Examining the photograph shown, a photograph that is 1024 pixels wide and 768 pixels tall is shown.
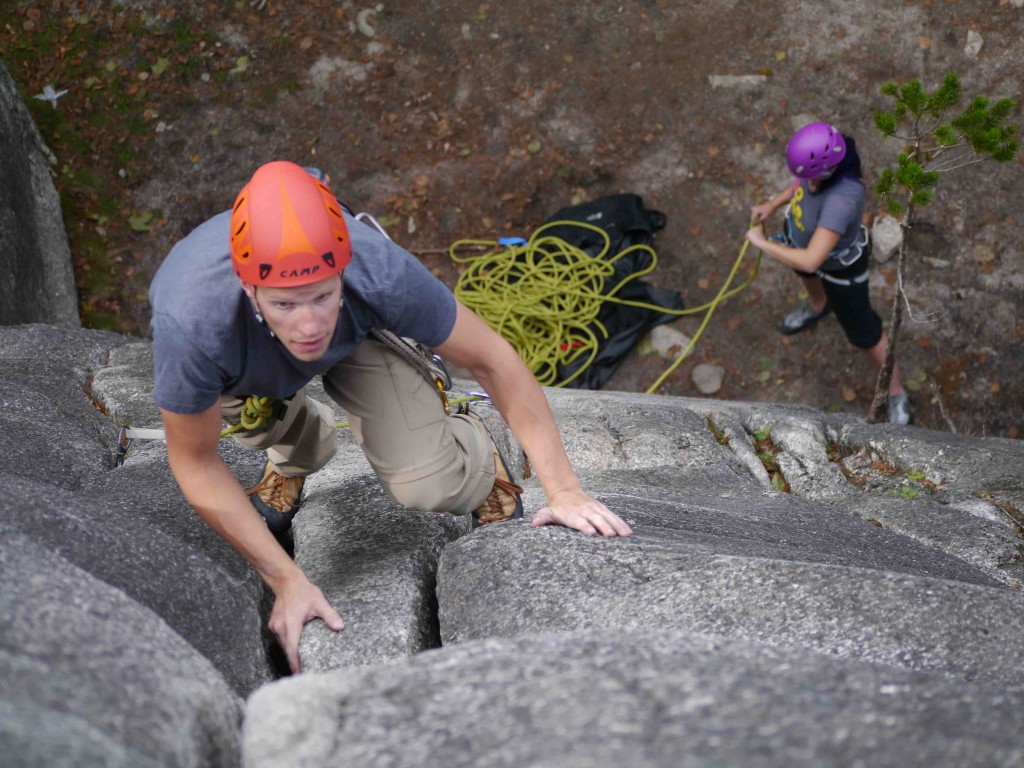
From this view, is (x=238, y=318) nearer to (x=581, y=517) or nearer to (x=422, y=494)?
(x=422, y=494)

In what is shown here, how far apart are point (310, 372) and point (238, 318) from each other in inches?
15.1

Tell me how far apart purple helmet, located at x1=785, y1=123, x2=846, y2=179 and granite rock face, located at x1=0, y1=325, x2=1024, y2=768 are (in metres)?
1.65

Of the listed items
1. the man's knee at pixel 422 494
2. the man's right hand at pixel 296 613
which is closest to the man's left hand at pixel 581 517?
the man's knee at pixel 422 494

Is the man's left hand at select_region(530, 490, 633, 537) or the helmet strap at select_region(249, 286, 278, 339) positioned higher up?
the helmet strap at select_region(249, 286, 278, 339)

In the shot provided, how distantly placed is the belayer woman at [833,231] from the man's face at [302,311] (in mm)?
3645

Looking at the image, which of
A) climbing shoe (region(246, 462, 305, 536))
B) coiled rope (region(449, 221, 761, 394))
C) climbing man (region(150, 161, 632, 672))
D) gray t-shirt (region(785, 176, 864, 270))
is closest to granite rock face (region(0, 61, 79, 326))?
coiled rope (region(449, 221, 761, 394))

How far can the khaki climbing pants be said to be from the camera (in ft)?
9.69

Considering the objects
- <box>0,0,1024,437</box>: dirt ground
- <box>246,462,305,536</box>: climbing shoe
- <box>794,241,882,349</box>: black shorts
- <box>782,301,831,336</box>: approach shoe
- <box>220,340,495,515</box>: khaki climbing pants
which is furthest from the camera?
<box>0,0,1024,437</box>: dirt ground

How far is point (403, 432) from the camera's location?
2.99 meters

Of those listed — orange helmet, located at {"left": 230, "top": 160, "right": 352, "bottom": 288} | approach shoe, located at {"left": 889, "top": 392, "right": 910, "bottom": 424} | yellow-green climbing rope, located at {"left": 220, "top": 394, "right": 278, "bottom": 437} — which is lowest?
approach shoe, located at {"left": 889, "top": 392, "right": 910, "bottom": 424}

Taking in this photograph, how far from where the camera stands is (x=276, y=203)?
229 centimetres

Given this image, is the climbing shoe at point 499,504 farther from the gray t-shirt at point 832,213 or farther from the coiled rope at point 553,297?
the coiled rope at point 553,297

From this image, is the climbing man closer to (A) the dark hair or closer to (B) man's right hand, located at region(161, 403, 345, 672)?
(B) man's right hand, located at region(161, 403, 345, 672)

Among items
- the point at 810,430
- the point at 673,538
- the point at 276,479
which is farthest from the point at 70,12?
the point at 673,538
